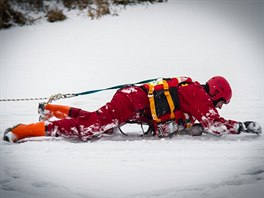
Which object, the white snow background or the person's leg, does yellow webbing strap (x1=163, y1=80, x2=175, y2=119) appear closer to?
the white snow background

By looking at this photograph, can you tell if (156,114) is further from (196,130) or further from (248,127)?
(248,127)

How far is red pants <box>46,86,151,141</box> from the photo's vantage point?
3861 mm

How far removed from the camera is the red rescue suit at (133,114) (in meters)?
3.87

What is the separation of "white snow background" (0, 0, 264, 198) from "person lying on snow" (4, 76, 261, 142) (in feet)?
0.40

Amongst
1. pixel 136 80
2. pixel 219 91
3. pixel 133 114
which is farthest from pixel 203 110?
pixel 136 80

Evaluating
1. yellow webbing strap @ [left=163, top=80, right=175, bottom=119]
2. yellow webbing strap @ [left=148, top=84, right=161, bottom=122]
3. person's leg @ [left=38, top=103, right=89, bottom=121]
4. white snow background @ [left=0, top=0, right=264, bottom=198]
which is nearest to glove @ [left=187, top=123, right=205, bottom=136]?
white snow background @ [left=0, top=0, right=264, bottom=198]

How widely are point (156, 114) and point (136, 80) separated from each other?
2.45 meters

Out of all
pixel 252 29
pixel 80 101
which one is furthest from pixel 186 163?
pixel 252 29

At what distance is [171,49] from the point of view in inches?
309

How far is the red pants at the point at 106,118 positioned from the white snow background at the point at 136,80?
119 millimetres

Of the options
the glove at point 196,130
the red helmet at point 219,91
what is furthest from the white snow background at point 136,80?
the red helmet at point 219,91

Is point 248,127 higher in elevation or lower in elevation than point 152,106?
lower

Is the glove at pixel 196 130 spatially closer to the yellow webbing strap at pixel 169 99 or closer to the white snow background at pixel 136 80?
the white snow background at pixel 136 80

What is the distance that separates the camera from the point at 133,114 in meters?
4.00
